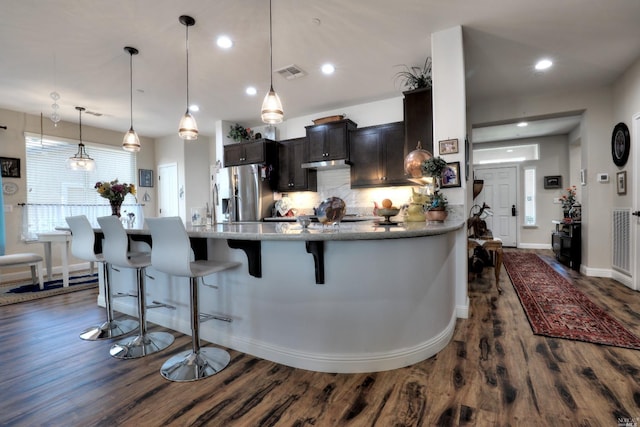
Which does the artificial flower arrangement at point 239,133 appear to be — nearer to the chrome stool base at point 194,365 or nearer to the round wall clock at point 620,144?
the chrome stool base at point 194,365

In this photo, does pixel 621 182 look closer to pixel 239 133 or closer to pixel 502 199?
pixel 502 199

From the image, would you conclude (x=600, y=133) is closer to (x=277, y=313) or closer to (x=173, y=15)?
(x=277, y=313)

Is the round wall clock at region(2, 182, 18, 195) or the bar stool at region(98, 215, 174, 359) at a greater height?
the round wall clock at region(2, 182, 18, 195)

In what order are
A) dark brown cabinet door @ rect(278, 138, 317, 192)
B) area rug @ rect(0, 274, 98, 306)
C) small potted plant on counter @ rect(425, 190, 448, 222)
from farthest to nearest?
1. dark brown cabinet door @ rect(278, 138, 317, 192)
2. area rug @ rect(0, 274, 98, 306)
3. small potted plant on counter @ rect(425, 190, 448, 222)

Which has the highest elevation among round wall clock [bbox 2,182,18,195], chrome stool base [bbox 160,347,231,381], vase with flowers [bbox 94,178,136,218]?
round wall clock [bbox 2,182,18,195]

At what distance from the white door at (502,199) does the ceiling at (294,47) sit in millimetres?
3437

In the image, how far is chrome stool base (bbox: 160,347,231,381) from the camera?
1903 mm

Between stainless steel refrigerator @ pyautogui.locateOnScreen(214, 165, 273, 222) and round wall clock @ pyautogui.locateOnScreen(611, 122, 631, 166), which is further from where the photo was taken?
stainless steel refrigerator @ pyautogui.locateOnScreen(214, 165, 273, 222)

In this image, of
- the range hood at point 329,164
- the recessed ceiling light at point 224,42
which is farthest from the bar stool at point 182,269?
the range hood at point 329,164

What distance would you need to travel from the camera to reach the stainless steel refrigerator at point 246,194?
5.22 m

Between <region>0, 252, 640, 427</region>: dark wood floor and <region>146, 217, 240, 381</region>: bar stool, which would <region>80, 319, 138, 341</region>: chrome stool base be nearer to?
<region>0, 252, 640, 427</region>: dark wood floor

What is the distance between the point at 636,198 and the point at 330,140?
396 centimetres

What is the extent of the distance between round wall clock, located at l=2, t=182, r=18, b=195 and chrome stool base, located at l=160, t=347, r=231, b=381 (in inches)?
197

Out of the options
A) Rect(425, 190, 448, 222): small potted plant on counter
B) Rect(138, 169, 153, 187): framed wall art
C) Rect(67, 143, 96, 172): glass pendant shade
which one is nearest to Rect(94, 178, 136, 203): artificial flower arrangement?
Rect(67, 143, 96, 172): glass pendant shade
